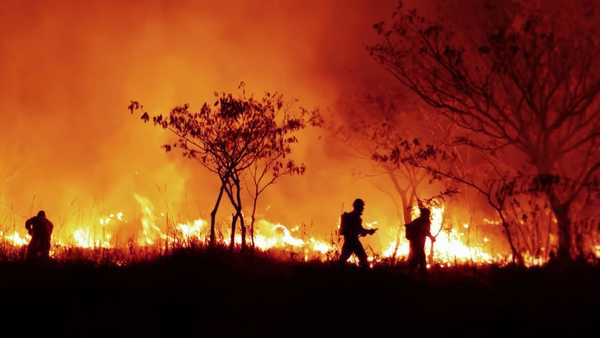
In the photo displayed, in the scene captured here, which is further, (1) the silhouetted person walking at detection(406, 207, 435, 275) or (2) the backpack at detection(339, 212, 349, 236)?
(2) the backpack at detection(339, 212, 349, 236)

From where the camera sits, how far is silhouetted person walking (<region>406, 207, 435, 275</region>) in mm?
12352

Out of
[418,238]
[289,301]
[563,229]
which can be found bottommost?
[289,301]

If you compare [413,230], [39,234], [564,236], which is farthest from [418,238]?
[39,234]

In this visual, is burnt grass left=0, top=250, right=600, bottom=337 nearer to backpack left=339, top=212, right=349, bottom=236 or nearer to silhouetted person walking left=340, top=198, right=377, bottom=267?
silhouetted person walking left=340, top=198, right=377, bottom=267

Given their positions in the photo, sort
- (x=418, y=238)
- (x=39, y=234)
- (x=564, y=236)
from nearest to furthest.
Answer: (x=418, y=238), (x=564, y=236), (x=39, y=234)

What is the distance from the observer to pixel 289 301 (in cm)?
896

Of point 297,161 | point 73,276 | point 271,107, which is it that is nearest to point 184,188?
point 297,161

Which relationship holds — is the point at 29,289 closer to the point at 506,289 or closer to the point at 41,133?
the point at 506,289

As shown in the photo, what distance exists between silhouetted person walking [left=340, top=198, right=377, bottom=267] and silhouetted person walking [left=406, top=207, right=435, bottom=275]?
983 mm

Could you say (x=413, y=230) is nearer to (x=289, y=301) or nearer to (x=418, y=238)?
(x=418, y=238)

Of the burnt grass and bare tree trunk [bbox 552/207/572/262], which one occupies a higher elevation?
bare tree trunk [bbox 552/207/572/262]

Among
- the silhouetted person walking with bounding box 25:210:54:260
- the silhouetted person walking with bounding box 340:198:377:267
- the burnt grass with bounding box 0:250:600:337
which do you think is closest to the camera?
the burnt grass with bounding box 0:250:600:337

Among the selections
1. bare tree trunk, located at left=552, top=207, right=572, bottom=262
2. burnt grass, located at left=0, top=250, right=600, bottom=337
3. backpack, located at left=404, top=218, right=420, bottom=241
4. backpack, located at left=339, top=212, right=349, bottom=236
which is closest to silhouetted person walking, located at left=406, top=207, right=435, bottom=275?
backpack, located at left=404, top=218, right=420, bottom=241

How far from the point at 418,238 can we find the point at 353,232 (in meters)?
1.50
